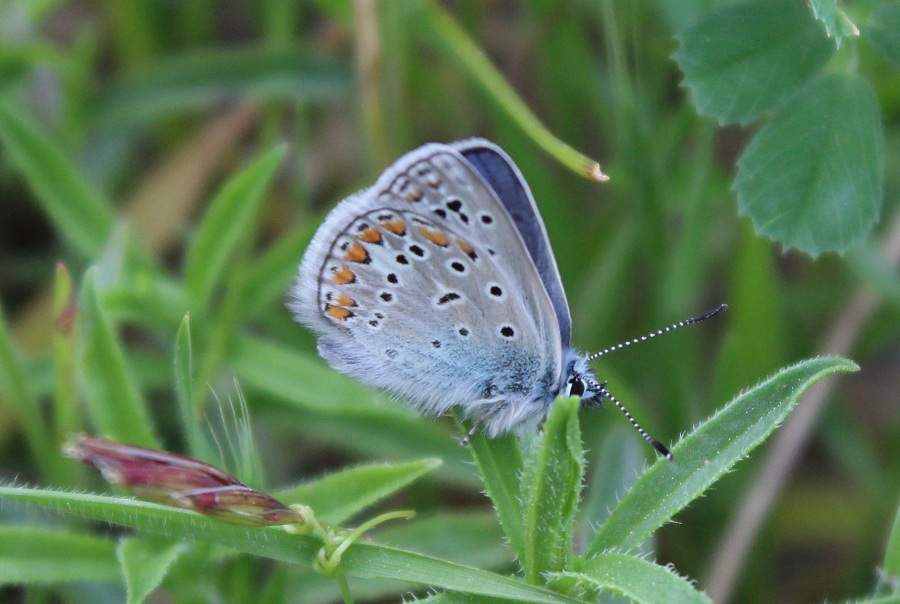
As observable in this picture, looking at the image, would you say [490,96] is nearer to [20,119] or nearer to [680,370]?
[680,370]

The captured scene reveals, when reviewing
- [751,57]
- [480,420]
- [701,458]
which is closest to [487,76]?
[751,57]

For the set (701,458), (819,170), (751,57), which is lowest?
(701,458)

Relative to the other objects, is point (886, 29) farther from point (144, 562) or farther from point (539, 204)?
point (144, 562)

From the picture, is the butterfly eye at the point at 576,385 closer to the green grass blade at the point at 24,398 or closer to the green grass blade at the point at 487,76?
the green grass blade at the point at 487,76

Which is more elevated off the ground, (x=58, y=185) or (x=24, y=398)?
(x=58, y=185)

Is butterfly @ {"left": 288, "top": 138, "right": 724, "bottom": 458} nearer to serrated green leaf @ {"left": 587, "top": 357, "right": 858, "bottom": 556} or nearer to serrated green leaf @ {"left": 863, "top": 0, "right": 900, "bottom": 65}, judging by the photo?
serrated green leaf @ {"left": 587, "top": 357, "right": 858, "bottom": 556}

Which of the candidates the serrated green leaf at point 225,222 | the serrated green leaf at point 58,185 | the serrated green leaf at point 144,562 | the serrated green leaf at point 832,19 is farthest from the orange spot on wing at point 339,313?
the serrated green leaf at point 832,19

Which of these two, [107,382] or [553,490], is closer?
[553,490]

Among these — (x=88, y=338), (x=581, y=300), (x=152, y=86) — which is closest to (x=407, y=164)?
(x=88, y=338)
